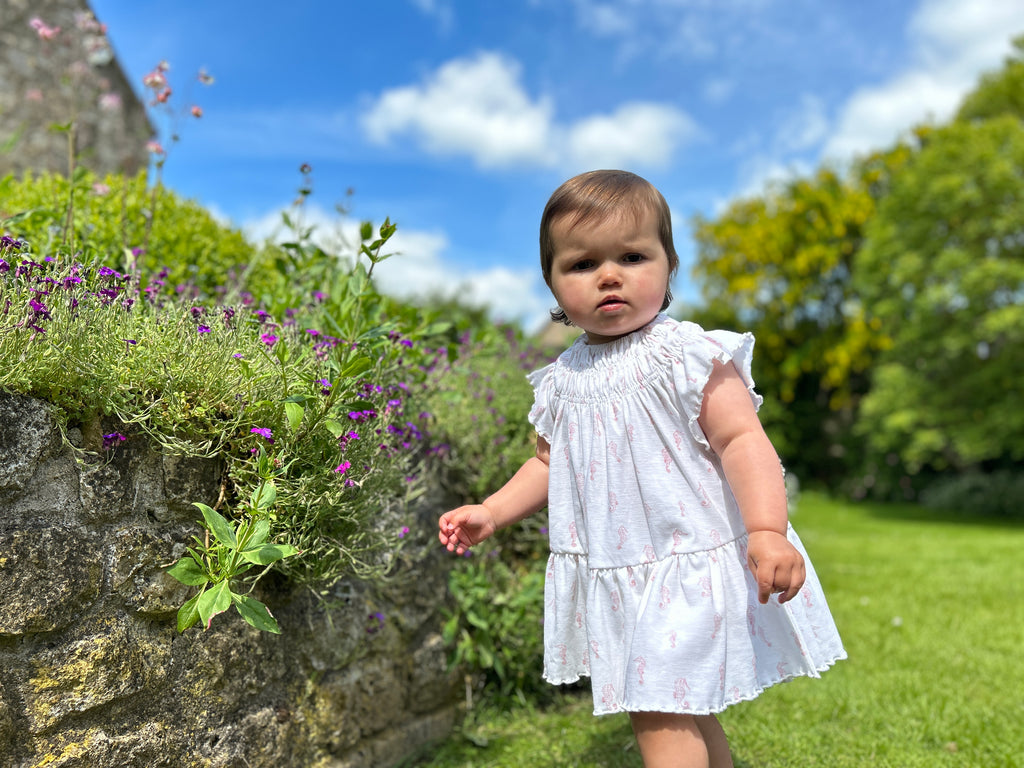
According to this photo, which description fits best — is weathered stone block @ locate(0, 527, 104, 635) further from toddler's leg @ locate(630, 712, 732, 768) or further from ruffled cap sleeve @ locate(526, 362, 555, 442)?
toddler's leg @ locate(630, 712, 732, 768)

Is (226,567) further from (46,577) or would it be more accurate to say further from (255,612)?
(46,577)

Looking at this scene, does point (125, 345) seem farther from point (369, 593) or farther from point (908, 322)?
point (908, 322)

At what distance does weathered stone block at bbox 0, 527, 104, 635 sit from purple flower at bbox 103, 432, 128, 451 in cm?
22

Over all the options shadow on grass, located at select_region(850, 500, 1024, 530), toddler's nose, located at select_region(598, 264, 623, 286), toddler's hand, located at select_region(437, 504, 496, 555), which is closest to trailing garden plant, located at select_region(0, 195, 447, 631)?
toddler's hand, located at select_region(437, 504, 496, 555)

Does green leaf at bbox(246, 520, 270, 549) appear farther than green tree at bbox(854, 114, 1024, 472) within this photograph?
No

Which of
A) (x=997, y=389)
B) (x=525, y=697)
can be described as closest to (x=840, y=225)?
(x=997, y=389)

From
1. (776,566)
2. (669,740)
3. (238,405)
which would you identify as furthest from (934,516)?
(238,405)

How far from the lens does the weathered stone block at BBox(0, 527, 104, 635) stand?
1853 mm

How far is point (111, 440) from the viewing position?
2.08m

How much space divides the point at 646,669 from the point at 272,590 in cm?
117

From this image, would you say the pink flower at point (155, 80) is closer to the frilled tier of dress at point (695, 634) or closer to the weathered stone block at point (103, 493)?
the weathered stone block at point (103, 493)

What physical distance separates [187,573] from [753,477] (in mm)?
1384

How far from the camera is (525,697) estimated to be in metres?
3.50

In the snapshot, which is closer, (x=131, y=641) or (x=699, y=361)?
(x=699, y=361)
